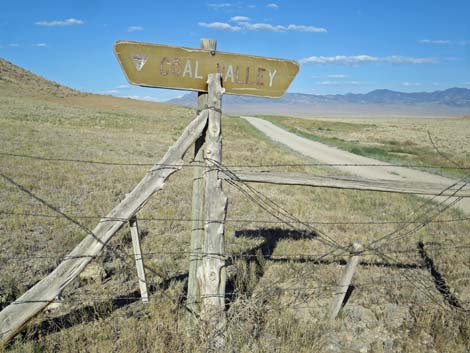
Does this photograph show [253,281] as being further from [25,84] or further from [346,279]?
[25,84]

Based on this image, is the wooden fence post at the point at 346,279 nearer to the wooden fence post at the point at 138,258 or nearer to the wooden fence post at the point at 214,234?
the wooden fence post at the point at 214,234

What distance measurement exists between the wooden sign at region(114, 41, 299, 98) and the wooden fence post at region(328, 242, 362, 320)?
169 centimetres

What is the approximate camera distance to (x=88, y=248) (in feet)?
9.48

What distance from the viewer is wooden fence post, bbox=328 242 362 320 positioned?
3795mm

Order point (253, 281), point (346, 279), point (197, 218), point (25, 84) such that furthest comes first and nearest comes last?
1. point (25, 84)
2. point (253, 281)
3. point (346, 279)
4. point (197, 218)

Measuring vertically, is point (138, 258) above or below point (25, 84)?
below

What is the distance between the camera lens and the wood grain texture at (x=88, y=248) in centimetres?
278

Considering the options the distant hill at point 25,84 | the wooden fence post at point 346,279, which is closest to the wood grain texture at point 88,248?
the wooden fence post at point 346,279

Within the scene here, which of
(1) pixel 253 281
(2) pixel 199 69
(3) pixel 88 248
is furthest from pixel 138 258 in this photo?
(2) pixel 199 69

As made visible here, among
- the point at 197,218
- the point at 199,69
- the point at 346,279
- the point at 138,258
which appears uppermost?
the point at 199,69

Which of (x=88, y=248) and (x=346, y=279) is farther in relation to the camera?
(x=346, y=279)

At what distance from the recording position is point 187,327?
3229 mm

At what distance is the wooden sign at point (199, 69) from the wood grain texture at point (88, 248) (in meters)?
0.32

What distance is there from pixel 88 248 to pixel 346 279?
8.03ft
